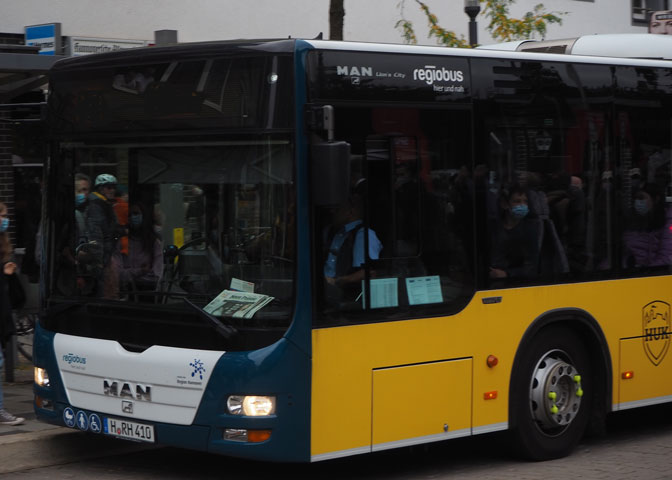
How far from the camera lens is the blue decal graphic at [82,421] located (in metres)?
7.39

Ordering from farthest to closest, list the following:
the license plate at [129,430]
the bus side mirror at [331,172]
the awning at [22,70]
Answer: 1. the awning at [22,70]
2. the license plate at [129,430]
3. the bus side mirror at [331,172]

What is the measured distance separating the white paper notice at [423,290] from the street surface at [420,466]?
4.04 ft

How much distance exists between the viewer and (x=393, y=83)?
717cm

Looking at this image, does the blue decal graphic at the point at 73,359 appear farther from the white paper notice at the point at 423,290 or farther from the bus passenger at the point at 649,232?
the bus passenger at the point at 649,232

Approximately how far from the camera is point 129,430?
23.3 feet

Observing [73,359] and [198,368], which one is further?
[73,359]

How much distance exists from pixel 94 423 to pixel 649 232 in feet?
14.0

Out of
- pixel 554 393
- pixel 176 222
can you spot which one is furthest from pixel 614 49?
pixel 176 222

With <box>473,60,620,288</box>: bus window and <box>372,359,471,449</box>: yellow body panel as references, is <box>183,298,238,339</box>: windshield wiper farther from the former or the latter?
<box>473,60,620,288</box>: bus window

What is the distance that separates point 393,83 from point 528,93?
123 centimetres

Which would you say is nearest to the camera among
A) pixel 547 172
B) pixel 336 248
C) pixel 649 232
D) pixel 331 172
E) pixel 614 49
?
pixel 331 172

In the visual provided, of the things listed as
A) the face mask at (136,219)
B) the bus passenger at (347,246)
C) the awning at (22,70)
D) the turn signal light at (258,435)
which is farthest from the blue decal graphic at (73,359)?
the awning at (22,70)

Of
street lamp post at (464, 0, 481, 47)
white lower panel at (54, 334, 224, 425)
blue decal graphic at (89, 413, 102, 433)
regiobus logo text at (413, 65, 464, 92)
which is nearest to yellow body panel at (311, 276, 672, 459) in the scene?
white lower panel at (54, 334, 224, 425)

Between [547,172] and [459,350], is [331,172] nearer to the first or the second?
[459,350]
